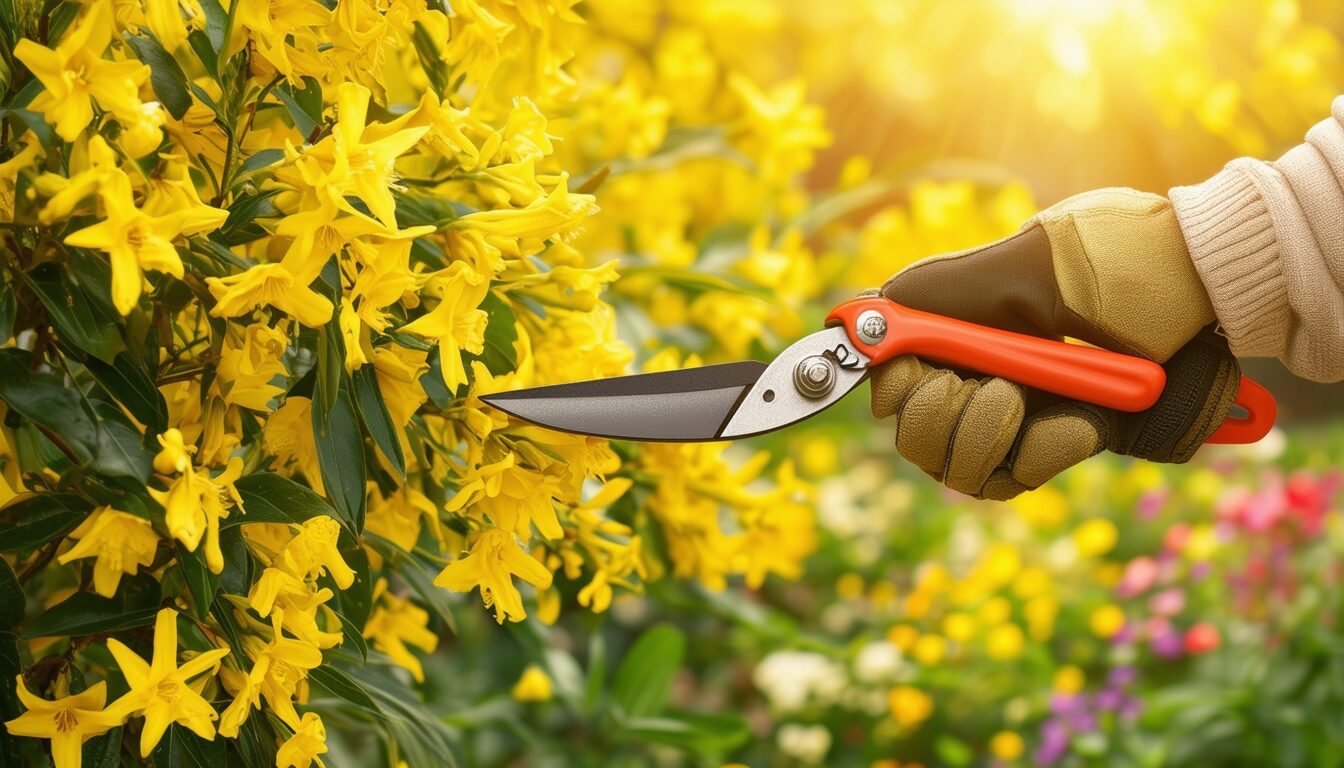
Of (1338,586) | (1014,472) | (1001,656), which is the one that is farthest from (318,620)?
(1338,586)

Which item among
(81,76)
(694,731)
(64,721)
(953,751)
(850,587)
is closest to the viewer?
(81,76)

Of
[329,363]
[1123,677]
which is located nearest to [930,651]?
[1123,677]

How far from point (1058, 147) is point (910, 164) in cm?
306

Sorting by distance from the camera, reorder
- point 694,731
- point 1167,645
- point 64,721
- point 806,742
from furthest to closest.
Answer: point 1167,645 → point 806,742 → point 694,731 → point 64,721

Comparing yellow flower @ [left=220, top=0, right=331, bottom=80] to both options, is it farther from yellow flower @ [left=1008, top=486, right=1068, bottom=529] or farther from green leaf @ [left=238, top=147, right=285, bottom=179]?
yellow flower @ [left=1008, top=486, right=1068, bottom=529]

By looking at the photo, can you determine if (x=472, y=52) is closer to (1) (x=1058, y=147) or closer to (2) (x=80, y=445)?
(2) (x=80, y=445)

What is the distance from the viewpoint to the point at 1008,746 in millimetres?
1911

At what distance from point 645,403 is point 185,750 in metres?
0.40

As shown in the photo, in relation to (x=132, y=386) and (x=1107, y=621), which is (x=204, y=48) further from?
(x=1107, y=621)

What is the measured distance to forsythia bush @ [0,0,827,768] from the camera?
70 centimetres

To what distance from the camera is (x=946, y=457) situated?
941mm

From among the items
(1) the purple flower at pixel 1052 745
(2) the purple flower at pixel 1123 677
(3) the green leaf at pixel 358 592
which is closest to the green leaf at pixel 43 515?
(3) the green leaf at pixel 358 592

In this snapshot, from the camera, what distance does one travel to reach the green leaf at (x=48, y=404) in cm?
71

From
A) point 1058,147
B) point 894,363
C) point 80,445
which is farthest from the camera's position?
point 1058,147
